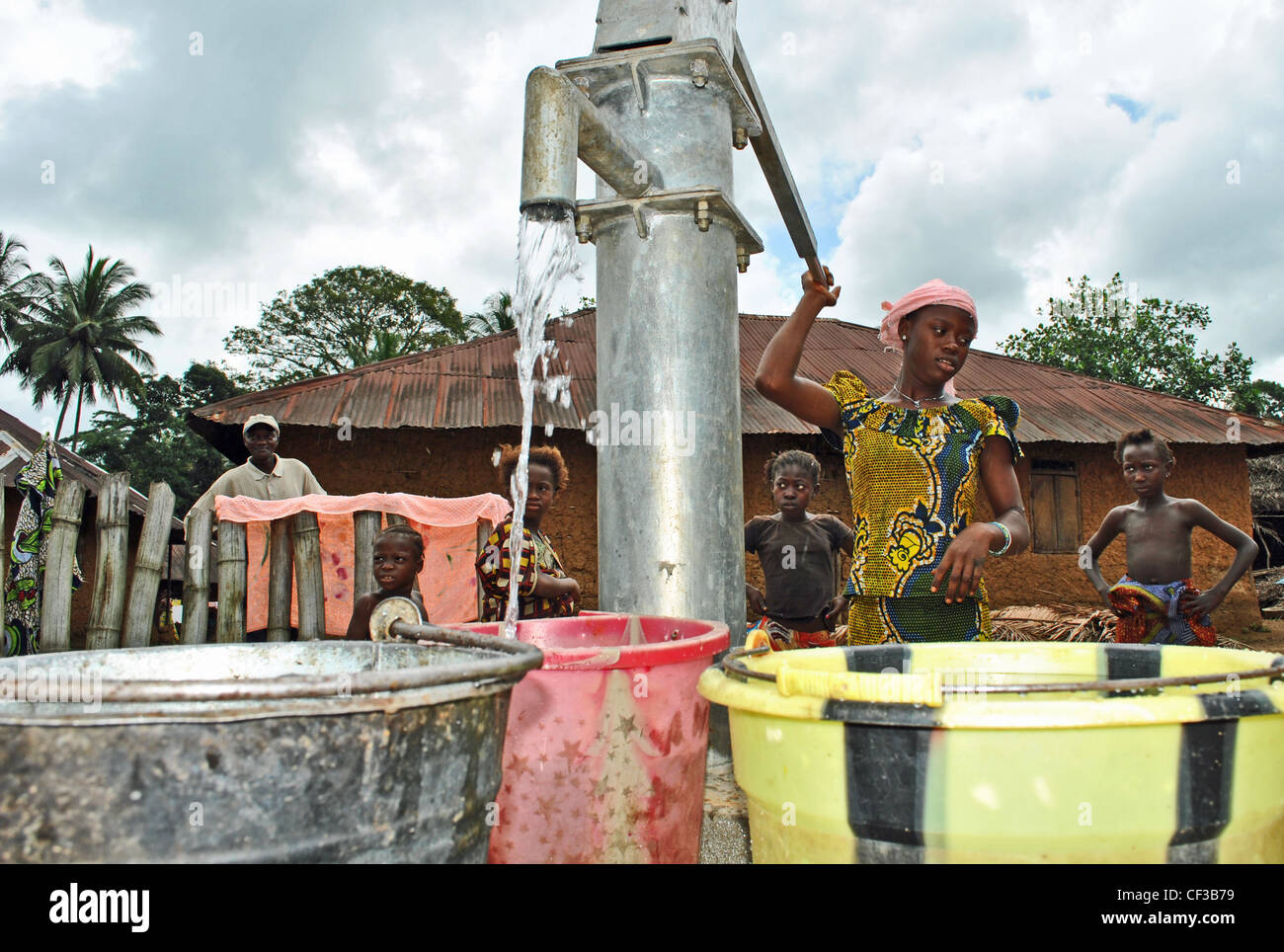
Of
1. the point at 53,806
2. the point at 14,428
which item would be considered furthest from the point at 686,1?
the point at 14,428

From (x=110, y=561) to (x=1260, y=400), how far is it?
29819 mm

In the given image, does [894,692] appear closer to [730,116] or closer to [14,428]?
[730,116]

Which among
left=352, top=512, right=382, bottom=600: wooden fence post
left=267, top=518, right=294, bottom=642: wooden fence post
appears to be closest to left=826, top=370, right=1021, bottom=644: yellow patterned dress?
left=352, top=512, right=382, bottom=600: wooden fence post

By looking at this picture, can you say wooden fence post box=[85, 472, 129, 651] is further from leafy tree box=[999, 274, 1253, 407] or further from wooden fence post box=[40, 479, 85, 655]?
leafy tree box=[999, 274, 1253, 407]

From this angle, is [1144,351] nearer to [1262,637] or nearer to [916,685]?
[1262,637]

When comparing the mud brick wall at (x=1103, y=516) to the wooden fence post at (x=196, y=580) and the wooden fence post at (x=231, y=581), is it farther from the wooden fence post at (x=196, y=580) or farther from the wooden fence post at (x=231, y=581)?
the wooden fence post at (x=196, y=580)

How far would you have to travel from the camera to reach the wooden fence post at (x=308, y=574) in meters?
4.62

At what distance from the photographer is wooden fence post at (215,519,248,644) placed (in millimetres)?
4477

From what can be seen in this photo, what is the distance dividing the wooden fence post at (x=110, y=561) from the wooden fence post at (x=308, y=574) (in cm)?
78

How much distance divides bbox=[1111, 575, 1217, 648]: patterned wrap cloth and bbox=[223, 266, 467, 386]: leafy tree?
955 inches

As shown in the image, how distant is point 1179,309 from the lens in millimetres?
26516

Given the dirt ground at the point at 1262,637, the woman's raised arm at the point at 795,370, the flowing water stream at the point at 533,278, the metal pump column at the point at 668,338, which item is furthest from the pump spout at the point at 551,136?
the dirt ground at the point at 1262,637
